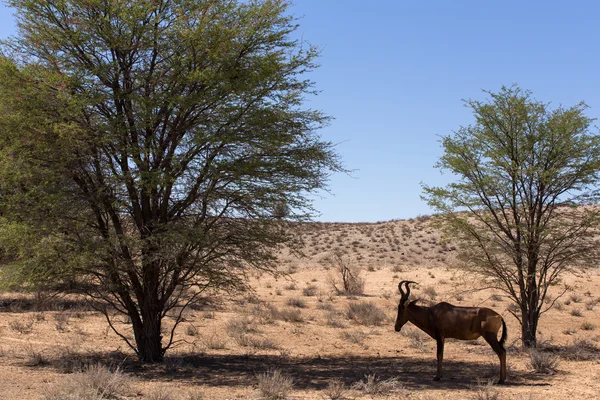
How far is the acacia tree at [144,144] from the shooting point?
12406 millimetres

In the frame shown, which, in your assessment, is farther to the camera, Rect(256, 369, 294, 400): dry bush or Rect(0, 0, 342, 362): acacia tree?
Rect(0, 0, 342, 362): acacia tree

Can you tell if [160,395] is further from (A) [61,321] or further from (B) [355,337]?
(A) [61,321]

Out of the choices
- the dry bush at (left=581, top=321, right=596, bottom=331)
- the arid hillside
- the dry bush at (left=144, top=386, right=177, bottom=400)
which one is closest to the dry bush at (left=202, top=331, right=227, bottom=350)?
the arid hillside

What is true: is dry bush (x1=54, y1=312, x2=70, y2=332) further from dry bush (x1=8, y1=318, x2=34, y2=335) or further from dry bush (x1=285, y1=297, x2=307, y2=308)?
dry bush (x1=285, y1=297, x2=307, y2=308)

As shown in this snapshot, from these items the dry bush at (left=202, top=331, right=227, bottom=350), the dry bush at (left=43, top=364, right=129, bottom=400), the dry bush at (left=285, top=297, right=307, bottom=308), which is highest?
the dry bush at (left=285, top=297, right=307, bottom=308)

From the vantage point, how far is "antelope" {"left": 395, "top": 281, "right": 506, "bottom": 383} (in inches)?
450

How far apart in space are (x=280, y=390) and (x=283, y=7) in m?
8.35

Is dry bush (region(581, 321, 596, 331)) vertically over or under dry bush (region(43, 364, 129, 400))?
over

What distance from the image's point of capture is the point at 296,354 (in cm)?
1672

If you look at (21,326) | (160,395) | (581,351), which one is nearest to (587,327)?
(581,351)

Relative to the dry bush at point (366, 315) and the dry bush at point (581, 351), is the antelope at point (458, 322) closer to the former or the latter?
the dry bush at point (581, 351)

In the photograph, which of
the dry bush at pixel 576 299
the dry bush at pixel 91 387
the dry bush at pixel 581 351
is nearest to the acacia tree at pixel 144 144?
the dry bush at pixel 91 387

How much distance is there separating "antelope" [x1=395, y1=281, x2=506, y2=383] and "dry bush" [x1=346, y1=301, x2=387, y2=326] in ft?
33.4

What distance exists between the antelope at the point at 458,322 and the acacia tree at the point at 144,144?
353 centimetres
